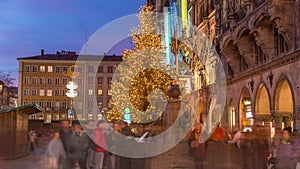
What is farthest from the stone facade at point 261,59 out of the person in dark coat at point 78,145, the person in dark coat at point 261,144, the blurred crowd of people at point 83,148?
the person in dark coat at point 78,145

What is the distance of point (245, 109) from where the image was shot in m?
31.1

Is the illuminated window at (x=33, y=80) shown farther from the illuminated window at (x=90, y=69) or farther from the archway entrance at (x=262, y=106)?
the archway entrance at (x=262, y=106)

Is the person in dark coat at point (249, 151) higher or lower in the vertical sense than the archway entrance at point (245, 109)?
lower

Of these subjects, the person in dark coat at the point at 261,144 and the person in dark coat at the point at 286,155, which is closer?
the person in dark coat at the point at 286,155

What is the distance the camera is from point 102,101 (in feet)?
344

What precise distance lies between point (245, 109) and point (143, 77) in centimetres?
1165

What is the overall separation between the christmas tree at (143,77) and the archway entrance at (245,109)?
28.3 feet

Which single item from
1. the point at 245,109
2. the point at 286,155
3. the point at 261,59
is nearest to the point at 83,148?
the point at 286,155

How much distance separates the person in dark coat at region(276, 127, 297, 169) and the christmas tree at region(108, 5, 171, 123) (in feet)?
89.0

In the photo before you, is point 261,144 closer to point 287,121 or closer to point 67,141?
point 67,141

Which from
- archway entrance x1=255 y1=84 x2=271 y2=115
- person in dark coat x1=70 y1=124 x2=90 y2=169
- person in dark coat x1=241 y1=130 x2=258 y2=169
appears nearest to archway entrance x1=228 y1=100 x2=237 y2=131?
archway entrance x1=255 y1=84 x2=271 y2=115

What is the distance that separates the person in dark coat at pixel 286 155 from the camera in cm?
1054

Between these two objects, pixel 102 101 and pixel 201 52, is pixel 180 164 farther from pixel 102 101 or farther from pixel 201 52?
pixel 102 101

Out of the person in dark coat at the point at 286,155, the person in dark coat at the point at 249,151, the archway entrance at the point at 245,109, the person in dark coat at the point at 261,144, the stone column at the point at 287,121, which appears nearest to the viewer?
the person in dark coat at the point at 286,155
